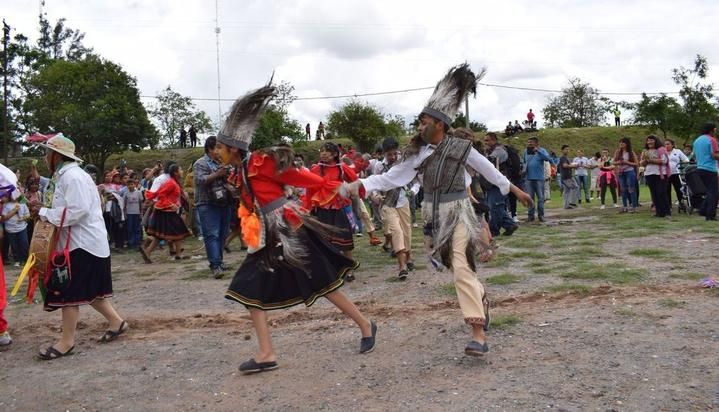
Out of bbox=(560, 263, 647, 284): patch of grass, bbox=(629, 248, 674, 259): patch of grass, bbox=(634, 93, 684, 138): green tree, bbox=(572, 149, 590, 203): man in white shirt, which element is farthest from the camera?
bbox=(634, 93, 684, 138): green tree

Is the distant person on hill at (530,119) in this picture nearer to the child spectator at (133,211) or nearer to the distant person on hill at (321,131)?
the distant person on hill at (321,131)

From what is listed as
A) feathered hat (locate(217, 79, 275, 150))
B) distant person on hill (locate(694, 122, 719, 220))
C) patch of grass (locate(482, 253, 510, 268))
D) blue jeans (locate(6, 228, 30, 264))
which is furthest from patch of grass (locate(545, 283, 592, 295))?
blue jeans (locate(6, 228, 30, 264))

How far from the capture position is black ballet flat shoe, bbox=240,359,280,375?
4.80m

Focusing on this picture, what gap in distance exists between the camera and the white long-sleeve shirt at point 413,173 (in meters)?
5.02

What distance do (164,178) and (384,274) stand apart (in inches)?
203

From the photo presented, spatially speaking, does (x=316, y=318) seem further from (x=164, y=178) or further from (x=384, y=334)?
(x=164, y=178)

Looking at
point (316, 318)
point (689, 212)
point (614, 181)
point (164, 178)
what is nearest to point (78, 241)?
point (316, 318)

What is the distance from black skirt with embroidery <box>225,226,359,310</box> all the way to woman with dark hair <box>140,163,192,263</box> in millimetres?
7088

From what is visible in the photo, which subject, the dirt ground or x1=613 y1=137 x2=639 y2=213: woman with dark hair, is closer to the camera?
the dirt ground

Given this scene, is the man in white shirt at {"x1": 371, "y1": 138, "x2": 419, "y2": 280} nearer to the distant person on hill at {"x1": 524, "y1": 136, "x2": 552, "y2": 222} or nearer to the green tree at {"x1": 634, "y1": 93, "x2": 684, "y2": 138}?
the distant person on hill at {"x1": 524, "y1": 136, "x2": 552, "y2": 222}

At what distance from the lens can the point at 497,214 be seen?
39.0ft

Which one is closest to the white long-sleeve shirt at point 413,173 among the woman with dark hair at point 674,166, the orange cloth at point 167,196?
the orange cloth at point 167,196

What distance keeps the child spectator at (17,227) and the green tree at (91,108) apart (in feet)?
92.9

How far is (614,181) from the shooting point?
17.8m
